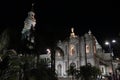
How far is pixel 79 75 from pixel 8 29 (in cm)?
2357

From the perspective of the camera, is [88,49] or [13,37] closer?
[13,37]

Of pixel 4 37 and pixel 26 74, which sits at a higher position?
pixel 4 37

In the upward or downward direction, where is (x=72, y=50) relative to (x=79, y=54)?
upward

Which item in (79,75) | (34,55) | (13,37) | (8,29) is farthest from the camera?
(79,75)

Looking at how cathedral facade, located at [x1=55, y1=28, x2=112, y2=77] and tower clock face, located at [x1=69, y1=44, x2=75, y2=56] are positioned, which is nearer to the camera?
cathedral facade, located at [x1=55, y1=28, x2=112, y2=77]

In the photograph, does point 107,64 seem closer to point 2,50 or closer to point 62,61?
point 62,61

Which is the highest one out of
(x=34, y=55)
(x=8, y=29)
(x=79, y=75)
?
(x=8, y=29)

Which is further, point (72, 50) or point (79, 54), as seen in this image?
point (72, 50)

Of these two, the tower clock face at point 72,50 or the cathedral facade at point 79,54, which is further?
the tower clock face at point 72,50

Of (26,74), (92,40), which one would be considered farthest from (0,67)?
(92,40)

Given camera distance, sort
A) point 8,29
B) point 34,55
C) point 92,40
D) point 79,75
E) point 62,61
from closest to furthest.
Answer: point 8,29
point 34,55
point 79,75
point 92,40
point 62,61

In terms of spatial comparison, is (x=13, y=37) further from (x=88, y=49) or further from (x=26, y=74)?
(x=88, y=49)

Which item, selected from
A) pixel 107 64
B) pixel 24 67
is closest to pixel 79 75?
pixel 24 67

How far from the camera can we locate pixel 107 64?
74938 millimetres
